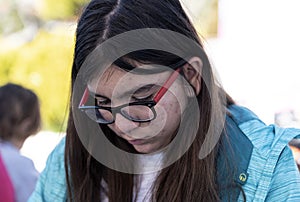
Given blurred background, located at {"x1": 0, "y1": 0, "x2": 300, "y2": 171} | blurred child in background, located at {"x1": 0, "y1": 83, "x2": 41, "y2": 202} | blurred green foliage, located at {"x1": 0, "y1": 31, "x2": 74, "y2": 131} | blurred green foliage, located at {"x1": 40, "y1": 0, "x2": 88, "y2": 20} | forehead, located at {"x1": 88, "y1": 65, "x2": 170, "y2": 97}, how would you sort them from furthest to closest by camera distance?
1. blurred green foliage, located at {"x1": 40, "y1": 0, "x2": 88, "y2": 20}
2. blurred green foliage, located at {"x1": 0, "y1": 31, "x2": 74, "y2": 131}
3. blurred background, located at {"x1": 0, "y1": 0, "x2": 300, "y2": 171}
4. blurred child in background, located at {"x1": 0, "y1": 83, "x2": 41, "y2": 202}
5. forehead, located at {"x1": 88, "y1": 65, "x2": 170, "y2": 97}

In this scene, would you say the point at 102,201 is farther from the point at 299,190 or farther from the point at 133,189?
the point at 299,190

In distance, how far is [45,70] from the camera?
5.22 metres

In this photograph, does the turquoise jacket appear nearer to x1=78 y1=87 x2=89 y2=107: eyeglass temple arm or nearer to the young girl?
the young girl

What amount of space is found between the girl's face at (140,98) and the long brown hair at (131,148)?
4 centimetres

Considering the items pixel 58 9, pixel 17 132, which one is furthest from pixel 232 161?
pixel 58 9

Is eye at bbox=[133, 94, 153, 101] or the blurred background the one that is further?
the blurred background

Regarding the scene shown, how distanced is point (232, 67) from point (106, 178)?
2.67 metres

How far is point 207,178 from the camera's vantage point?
1.25 meters

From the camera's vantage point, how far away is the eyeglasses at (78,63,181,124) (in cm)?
118

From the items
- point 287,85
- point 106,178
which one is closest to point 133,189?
point 106,178

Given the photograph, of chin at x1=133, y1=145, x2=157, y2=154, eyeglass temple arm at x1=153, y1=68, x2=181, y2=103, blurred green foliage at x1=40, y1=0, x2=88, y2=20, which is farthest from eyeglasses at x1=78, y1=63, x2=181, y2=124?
blurred green foliage at x1=40, y1=0, x2=88, y2=20

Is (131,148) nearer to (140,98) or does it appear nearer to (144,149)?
(144,149)

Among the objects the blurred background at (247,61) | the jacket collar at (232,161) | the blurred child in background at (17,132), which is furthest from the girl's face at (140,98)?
the blurred background at (247,61)

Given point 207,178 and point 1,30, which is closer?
point 207,178
